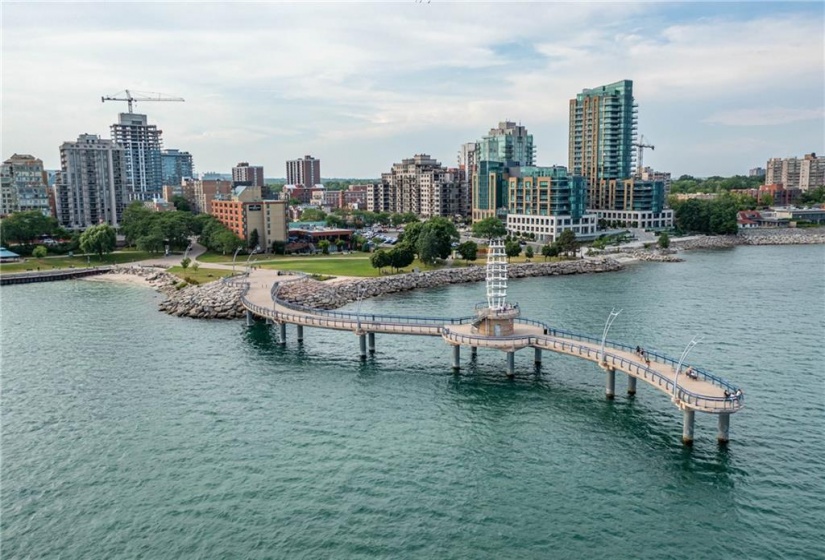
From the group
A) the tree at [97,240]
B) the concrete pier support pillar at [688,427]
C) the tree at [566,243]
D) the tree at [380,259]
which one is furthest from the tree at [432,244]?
the concrete pier support pillar at [688,427]

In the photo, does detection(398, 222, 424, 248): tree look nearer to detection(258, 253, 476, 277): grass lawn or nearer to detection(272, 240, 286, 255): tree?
detection(258, 253, 476, 277): grass lawn

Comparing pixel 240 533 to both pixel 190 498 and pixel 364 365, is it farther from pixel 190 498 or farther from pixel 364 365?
pixel 364 365

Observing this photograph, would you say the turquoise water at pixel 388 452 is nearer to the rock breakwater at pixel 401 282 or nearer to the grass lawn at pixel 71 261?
the rock breakwater at pixel 401 282

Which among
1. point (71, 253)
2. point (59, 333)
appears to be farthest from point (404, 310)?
point (71, 253)

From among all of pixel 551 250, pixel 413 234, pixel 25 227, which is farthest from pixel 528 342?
pixel 25 227

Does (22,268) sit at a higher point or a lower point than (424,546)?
higher

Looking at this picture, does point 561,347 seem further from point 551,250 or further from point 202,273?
point 551,250
